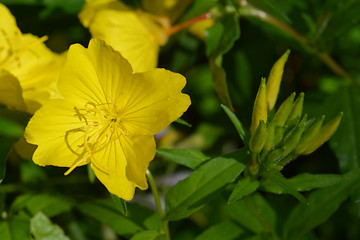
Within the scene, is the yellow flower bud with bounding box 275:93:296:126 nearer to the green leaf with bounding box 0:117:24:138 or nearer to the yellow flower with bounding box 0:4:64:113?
the yellow flower with bounding box 0:4:64:113

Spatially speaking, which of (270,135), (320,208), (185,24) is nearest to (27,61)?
(185,24)

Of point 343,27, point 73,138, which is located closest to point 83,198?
point 73,138

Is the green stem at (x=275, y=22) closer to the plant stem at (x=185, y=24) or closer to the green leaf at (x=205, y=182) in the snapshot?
the plant stem at (x=185, y=24)

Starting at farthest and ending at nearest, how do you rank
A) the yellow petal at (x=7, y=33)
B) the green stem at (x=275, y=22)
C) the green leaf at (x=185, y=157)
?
the green stem at (x=275, y=22), the yellow petal at (x=7, y=33), the green leaf at (x=185, y=157)

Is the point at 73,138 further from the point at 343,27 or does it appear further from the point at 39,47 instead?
the point at 343,27

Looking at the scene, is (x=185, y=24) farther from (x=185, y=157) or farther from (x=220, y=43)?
(x=185, y=157)

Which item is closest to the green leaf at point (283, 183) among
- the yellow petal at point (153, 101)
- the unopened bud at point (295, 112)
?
the unopened bud at point (295, 112)
